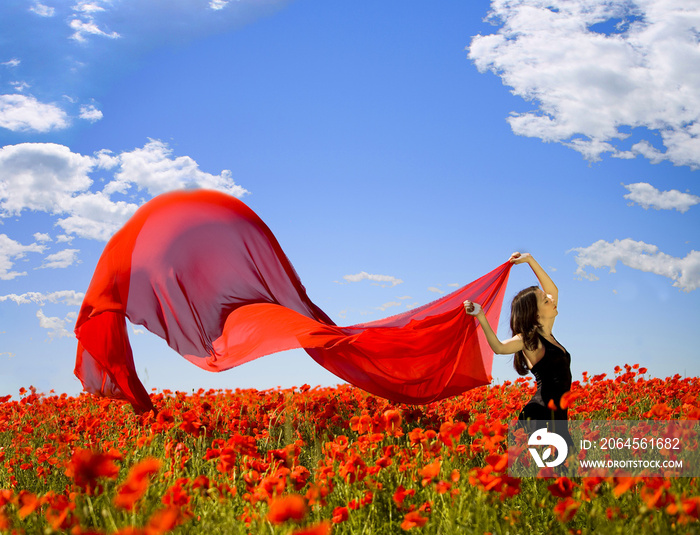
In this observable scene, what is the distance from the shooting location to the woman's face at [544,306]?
4.50 m

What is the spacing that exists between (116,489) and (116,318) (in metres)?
3.50

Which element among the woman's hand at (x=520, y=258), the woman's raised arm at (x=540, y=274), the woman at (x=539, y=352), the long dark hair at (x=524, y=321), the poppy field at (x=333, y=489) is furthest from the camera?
the woman's hand at (x=520, y=258)

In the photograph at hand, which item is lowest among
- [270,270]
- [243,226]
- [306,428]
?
[306,428]

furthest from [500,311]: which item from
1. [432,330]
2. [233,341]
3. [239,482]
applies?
[239,482]

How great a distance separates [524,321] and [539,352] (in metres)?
0.26

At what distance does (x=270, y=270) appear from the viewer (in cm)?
619

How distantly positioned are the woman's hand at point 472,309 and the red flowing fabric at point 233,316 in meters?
0.22

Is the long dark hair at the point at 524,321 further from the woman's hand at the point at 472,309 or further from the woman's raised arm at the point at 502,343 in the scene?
the woman's hand at the point at 472,309

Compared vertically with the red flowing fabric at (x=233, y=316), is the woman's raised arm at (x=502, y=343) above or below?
below

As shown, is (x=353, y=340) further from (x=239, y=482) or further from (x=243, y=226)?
(x=243, y=226)

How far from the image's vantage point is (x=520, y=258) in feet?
16.8

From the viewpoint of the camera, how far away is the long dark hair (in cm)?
444

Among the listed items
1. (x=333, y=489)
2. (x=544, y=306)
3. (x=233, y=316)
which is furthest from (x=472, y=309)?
(x=233, y=316)

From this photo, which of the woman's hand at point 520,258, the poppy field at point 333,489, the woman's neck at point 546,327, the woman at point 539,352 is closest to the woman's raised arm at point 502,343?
the woman at point 539,352
